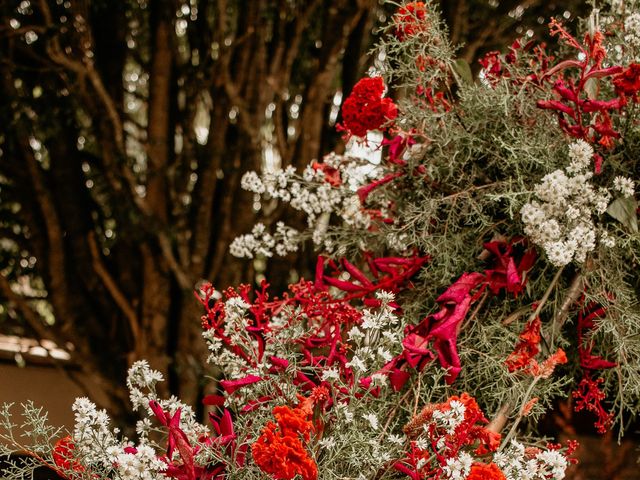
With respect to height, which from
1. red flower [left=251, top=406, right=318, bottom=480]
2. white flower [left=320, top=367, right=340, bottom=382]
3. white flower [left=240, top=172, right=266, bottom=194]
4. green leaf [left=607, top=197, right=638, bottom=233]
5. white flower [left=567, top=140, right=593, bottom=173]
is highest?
white flower [left=240, top=172, right=266, bottom=194]

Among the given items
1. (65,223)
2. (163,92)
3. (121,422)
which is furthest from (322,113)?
(121,422)

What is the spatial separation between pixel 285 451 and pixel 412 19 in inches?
27.0

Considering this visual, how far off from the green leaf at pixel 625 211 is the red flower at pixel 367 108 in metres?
0.32

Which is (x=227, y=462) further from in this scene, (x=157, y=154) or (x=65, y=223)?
(x=65, y=223)

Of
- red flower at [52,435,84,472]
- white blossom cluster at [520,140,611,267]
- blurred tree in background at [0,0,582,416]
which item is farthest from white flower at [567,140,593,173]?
blurred tree in background at [0,0,582,416]

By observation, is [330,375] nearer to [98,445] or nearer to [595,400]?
[98,445]

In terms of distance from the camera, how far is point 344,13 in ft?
7.86

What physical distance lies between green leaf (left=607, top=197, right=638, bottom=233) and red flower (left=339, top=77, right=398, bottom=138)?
0.32m

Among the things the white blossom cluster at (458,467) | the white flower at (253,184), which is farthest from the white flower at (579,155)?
the white flower at (253,184)

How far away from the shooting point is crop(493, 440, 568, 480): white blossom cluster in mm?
732

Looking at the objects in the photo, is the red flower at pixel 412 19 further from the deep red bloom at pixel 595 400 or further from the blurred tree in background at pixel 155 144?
the blurred tree in background at pixel 155 144

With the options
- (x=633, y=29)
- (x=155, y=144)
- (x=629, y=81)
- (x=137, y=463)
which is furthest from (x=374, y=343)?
(x=155, y=144)

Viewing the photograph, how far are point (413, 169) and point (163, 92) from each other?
60.5 inches

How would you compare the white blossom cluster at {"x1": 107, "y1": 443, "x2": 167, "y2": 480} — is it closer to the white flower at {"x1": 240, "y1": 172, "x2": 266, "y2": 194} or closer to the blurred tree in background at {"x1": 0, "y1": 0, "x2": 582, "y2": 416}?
the white flower at {"x1": 240, "y1": 172, "x2": 266, "y2": 194}
